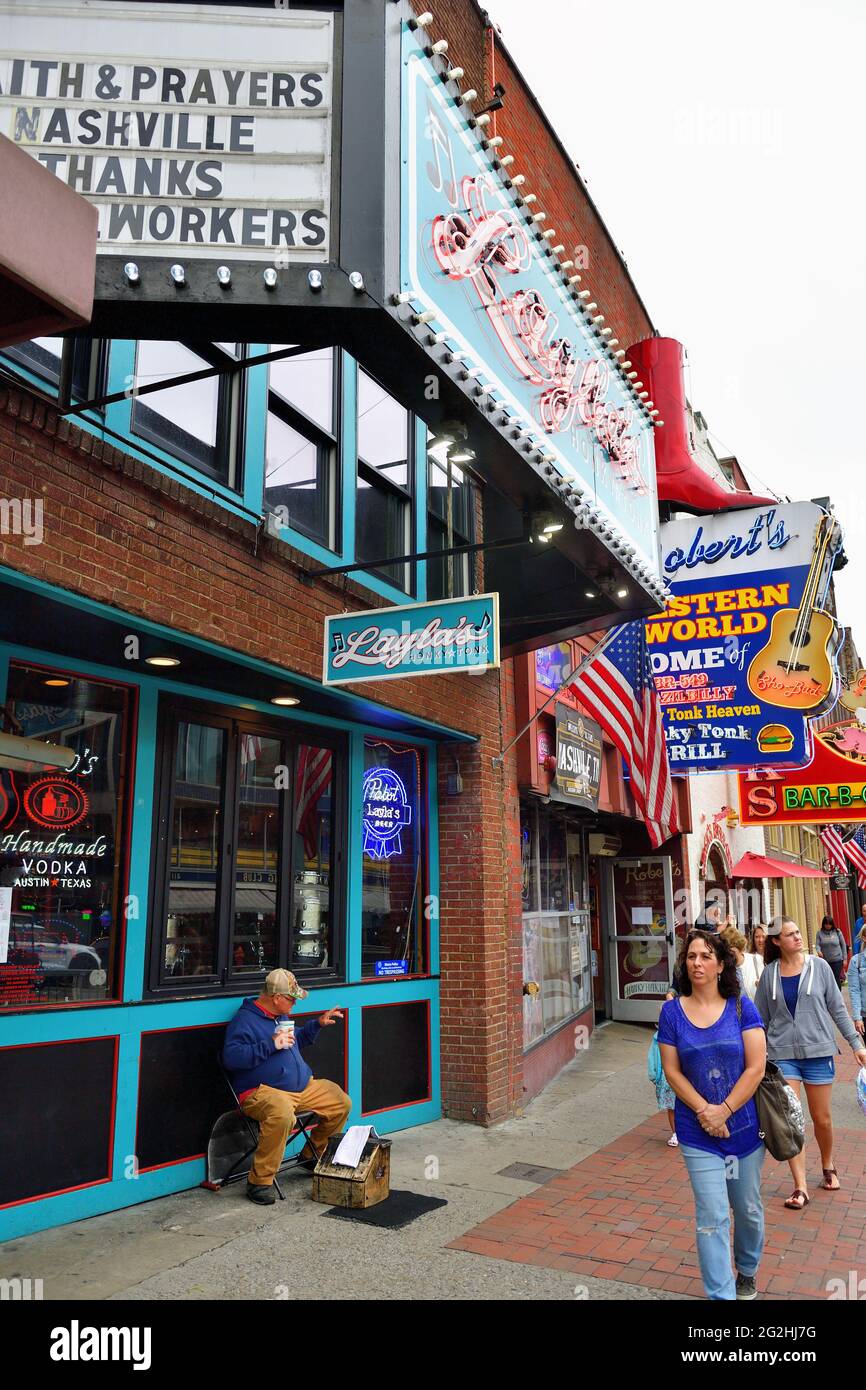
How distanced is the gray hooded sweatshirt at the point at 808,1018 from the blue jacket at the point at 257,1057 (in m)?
3.14

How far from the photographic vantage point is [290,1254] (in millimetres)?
5227

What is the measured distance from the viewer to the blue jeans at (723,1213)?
14.1ft

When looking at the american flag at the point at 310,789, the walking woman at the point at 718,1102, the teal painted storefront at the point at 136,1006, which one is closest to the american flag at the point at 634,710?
the american flag at the point at 310,789

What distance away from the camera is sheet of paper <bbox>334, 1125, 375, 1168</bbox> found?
617 cm

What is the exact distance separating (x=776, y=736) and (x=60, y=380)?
8992 mm

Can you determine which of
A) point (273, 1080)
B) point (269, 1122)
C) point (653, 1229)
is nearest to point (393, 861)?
point (273, 1080)

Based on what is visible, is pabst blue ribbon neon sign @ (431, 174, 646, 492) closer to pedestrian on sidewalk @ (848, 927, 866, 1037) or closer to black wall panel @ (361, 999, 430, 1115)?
pedestrian on sidewalk @ (848, 927, 866, 1037)

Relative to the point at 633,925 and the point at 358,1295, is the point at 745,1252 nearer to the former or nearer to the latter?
the point at 358,1295

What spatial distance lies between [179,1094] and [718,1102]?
3432 mm

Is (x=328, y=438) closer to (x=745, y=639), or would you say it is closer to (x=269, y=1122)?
(x=269, y=1122)

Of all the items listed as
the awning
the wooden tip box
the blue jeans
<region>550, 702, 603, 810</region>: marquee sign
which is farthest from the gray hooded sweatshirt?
the awning

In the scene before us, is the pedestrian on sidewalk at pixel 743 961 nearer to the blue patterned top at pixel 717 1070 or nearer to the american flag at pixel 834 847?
the blue patterned top at pixel 717 1070

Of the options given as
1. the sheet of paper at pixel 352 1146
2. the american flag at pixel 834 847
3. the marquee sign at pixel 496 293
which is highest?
the marquee sign at pixel 496 293

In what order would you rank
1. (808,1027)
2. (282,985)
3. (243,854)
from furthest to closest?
(243,854)
(808,1027)
(282,985)
